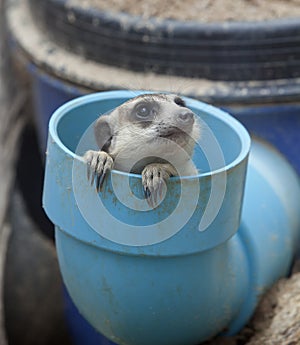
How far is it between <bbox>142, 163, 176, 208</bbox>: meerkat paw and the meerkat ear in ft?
0.51

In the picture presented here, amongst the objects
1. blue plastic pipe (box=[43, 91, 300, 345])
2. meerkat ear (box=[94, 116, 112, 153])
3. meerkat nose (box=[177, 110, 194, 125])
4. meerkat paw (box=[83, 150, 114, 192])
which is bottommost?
blue plastic pipe (box=[43, 91, 300, 345])

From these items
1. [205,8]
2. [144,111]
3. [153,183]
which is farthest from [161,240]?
[205,8]

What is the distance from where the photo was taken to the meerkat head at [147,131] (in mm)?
1191

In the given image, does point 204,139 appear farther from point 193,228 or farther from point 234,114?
point 234,114

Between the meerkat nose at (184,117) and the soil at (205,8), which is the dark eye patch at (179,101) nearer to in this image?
the meerkat nose at (184,117)

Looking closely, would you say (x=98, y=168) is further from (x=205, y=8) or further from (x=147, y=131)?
(x=205, y=8)

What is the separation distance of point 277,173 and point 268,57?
0.26 metres

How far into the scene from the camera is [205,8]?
5.82ft

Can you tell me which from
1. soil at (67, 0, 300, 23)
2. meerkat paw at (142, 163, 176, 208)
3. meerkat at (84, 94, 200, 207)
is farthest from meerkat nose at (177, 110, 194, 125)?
soil at (67, 0, 300, 23)

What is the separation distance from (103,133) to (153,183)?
0.20 metres

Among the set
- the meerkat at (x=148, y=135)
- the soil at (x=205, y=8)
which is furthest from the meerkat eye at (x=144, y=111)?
the soil at (x=205, y=8)

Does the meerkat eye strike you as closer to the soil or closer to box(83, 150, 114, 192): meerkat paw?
box(83, 150, 114, 192): meerkat paw

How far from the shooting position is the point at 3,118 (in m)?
2.26

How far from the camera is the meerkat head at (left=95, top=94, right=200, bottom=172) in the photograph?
46.9 inches
